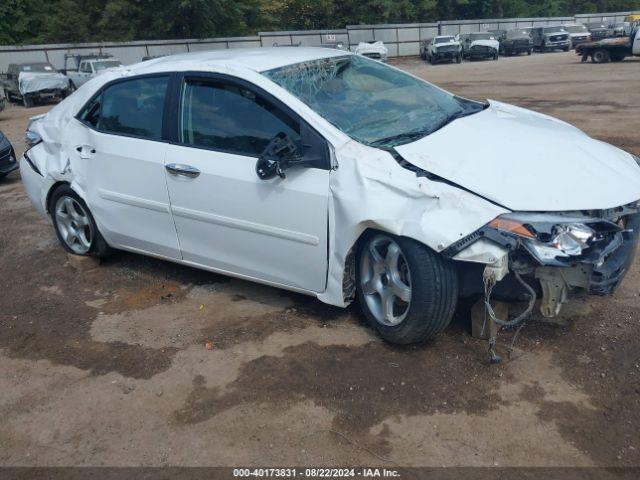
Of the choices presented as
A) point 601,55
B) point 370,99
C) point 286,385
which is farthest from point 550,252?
point 601,55

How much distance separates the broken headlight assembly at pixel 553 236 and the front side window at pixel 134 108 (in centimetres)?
252

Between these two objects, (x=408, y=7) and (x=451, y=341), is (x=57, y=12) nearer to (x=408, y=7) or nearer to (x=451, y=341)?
(x=408, y=7)

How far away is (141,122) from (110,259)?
4.98 feet

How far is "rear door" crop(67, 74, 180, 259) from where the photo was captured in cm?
429

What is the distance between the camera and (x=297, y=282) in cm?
380

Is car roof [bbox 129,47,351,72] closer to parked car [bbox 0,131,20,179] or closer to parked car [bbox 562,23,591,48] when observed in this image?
parked car [bbox 0,131,20,179]

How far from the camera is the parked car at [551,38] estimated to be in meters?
36.6

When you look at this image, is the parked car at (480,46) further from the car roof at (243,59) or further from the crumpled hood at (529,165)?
the crumpled hood at (529,165)

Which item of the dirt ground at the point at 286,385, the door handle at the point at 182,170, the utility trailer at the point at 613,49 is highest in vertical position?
the door handle at the point at 182,170

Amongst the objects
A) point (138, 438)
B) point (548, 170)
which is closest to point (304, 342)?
point (138, 438)

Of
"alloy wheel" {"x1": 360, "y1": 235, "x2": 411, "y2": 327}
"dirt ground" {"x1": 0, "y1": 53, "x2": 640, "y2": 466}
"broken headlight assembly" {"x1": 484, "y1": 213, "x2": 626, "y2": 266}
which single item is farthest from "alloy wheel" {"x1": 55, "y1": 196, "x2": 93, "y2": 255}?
"broken headlight assembly" {"x1": 484, "y1": 213, "x2": 626, "y2": 266}

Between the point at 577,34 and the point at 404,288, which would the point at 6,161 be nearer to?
the point at 404,288

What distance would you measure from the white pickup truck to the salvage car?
20.0 m

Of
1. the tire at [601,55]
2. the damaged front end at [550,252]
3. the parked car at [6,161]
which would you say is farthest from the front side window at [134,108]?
the tire at [601,55]
